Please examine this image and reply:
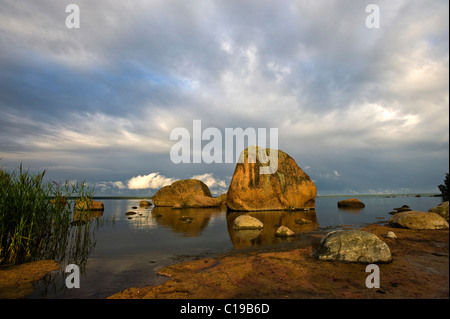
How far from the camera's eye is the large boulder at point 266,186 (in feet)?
97.2

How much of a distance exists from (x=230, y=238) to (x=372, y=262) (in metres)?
7.02

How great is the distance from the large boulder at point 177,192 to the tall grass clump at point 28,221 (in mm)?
33258

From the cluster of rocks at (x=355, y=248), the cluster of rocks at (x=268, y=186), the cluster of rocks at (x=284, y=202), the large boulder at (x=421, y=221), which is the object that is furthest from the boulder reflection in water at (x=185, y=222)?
the large boulder at (x=421, y=221)

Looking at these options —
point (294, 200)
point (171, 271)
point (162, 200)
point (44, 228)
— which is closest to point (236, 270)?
point (171, 271)

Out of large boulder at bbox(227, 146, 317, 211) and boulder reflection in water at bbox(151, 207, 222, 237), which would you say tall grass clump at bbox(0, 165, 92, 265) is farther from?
large boulder at bbox(227, 146, 317, 211)

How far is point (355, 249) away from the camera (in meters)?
6.48

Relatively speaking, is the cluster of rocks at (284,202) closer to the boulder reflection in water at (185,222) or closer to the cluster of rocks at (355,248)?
the cluster of rocks at (355,248)

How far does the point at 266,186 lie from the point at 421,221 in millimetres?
18635

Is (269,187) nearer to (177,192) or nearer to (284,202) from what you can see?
(284,202)

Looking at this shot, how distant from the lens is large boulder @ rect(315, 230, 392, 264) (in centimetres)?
627

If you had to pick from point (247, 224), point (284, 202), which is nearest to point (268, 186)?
point (284, 202)

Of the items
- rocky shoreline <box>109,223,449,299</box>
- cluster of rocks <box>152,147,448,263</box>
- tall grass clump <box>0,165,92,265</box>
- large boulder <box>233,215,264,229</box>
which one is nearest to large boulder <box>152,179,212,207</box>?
cluster of rocks <box>152,147,448,263</box>

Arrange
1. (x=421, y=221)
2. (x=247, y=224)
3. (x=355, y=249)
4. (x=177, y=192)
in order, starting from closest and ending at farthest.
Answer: (x=355, y=249), (x=421, y=221), (x=247, y=224), (x=177, y=192)

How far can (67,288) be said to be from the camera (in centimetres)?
547
